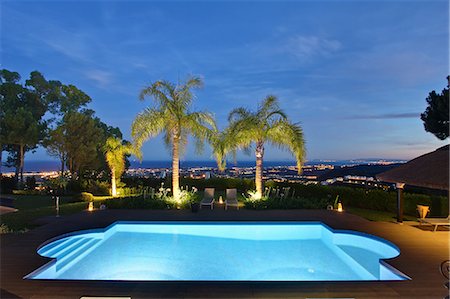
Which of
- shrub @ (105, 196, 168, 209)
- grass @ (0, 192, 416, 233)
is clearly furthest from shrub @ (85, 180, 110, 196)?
shrub @ (105, 196, 168, 209)

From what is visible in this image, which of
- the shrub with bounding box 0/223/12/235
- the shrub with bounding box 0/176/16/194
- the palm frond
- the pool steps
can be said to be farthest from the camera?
the shrub with bounding box 0/176/16/194

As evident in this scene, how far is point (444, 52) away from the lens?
41.8ft

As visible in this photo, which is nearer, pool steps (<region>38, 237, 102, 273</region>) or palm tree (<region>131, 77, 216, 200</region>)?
pool steps (<region>38, 237, 102, 273</region>)

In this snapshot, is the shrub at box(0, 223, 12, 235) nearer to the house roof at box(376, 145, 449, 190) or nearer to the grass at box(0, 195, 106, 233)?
the grass at box(0, 195, 106, 233)

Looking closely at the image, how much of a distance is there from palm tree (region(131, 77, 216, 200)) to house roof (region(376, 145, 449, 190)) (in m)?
7.44

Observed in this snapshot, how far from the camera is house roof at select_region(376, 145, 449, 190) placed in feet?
29.3

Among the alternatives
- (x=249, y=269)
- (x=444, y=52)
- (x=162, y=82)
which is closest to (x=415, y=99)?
(x=444, y=52)

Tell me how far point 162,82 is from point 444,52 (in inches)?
471

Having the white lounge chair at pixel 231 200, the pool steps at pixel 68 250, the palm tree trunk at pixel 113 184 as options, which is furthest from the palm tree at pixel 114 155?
the pool steps at pixel 68 250

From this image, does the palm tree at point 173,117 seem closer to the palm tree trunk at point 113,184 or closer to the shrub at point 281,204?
the shrub at point 281,204

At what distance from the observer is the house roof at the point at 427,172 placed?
8930mm

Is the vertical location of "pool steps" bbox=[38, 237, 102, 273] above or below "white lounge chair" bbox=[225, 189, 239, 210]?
below

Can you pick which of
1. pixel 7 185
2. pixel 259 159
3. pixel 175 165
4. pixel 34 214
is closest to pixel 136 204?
pixel 175 165

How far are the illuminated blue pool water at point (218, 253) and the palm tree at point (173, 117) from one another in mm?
3796
